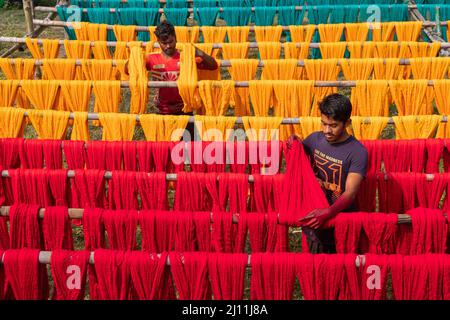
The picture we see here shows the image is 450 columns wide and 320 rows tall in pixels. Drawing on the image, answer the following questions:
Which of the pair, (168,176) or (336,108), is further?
(168,176)

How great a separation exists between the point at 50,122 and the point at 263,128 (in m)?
2.44

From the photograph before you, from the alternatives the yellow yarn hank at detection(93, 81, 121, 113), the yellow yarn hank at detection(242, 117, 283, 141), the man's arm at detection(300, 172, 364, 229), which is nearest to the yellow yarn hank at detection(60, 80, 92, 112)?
the yellow yarn hank at detection(93, 81, 121, 113)

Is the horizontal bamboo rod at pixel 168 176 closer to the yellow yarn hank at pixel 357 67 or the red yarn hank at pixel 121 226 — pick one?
the red yarn hank at pixel 121 226

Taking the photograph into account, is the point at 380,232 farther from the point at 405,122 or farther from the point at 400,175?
the point at 405,122

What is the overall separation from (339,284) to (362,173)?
102cm

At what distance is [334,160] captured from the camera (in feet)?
17.0

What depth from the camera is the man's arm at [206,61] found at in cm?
758

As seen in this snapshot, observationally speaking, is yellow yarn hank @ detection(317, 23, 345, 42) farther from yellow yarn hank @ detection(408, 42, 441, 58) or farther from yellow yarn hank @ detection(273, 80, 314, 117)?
yellow yarn hank @ detection(273, 80, 314, 117)

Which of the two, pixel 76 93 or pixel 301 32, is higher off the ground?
pixel 301 32

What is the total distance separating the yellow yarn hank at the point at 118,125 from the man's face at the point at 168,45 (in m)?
1.25

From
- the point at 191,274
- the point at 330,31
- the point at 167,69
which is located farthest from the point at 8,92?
the point at 330,31

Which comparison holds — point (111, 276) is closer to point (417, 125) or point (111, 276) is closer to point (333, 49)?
point (417, 125)

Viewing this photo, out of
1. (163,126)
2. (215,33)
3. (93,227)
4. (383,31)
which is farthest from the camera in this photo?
(215,33)

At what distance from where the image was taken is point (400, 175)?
5.66 meters
